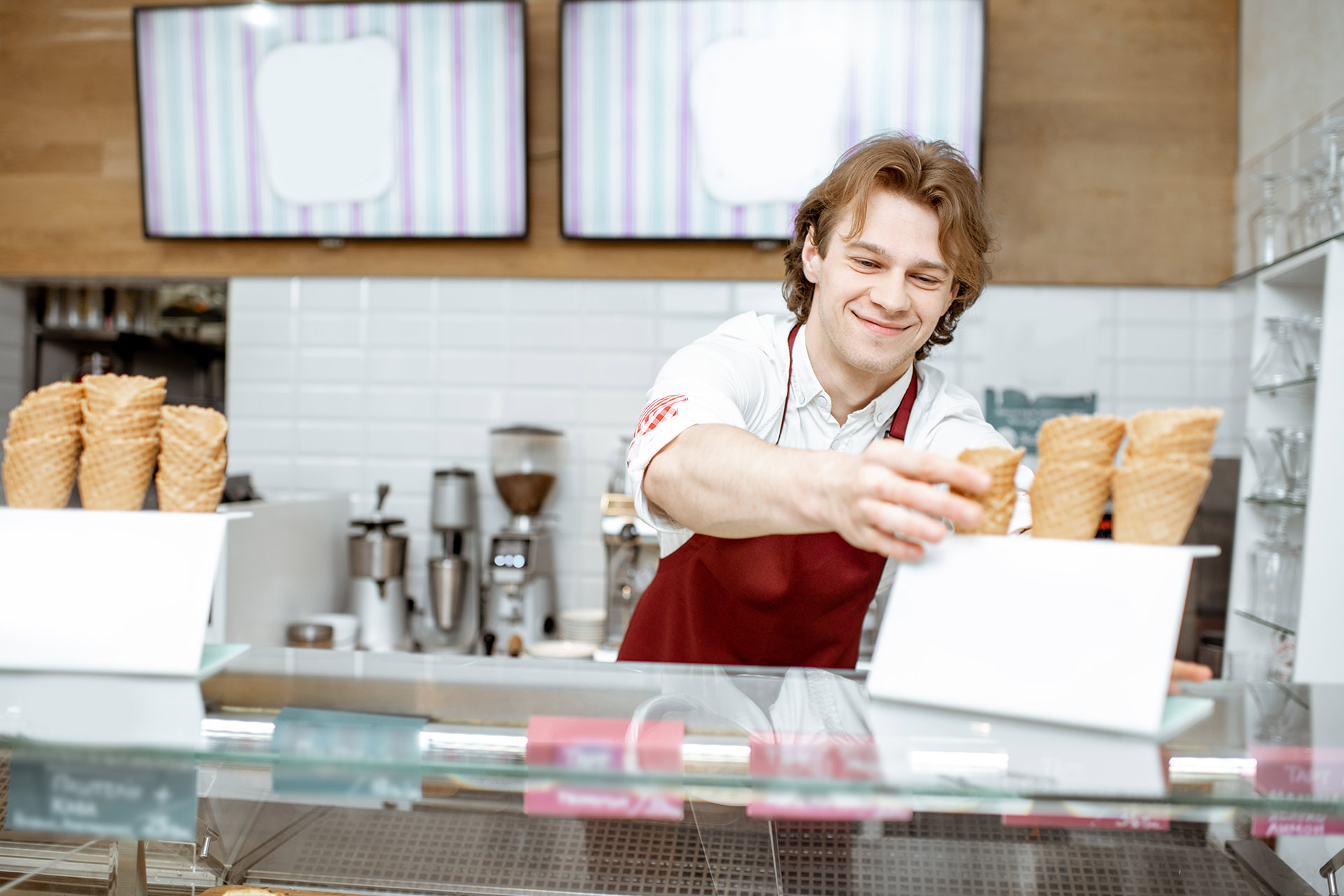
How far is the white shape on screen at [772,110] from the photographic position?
275cm

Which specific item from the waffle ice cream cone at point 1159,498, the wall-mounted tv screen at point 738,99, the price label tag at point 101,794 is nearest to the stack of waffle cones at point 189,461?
the price label tag at point 101,794

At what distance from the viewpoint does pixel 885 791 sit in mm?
615

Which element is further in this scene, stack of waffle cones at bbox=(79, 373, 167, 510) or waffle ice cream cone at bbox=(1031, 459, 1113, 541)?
stack of waffle cones at bbox=(79, 373, 167, 510)

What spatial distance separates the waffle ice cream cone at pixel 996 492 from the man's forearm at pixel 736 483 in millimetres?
113

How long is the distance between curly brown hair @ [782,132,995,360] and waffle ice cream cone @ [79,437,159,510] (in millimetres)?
880

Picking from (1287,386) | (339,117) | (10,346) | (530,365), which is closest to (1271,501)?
(1287,386)

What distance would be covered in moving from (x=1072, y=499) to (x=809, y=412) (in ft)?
2.49

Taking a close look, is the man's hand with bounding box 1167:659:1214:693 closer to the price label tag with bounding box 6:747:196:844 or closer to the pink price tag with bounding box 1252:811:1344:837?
the pink price tag with bounding box 1252:811:1344:837

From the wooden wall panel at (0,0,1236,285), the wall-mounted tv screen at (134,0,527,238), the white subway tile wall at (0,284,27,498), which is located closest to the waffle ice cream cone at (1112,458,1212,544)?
the wooden wall panel at (0,0,1236,285)

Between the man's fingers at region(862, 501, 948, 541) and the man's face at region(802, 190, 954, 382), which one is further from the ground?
the man's face at region(802, 190, 954, 382)

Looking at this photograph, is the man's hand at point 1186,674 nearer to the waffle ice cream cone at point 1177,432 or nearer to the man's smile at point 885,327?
the waffle ice cream cone at point 1177,432

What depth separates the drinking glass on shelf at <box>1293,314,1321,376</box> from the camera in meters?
2.17

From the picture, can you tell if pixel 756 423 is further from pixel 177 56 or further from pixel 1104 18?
pixel 177 56

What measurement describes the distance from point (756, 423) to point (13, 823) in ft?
3.33
